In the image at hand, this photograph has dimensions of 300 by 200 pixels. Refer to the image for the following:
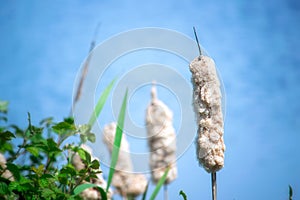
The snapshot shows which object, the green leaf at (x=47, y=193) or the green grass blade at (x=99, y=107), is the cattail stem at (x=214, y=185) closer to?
the green leaf at (x=47, y=193)

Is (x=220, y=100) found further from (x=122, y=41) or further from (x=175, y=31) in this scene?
(x=122, y=41)

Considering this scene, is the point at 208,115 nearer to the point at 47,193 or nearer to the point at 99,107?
the point at 47,193

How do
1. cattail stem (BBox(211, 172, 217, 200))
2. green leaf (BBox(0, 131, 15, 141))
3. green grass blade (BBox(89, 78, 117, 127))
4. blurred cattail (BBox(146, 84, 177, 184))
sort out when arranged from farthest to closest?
blurred cattail (BBox(146, 84, 177, 184)), green grass blade (BBox(89, 78, 117, 127)), green leaf (BBox(0, 131, 15, 141)), cattail stem (BBox(211, 172, 217, 200))

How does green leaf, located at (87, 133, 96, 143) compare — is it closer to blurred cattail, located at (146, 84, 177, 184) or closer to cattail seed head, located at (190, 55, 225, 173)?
cattail seed head, located at (190, 55, 225, 173)

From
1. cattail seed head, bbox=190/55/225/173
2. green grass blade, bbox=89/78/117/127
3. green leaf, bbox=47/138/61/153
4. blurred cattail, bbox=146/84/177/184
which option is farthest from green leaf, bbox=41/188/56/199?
blurred cattail, bbox=146/84/177/184

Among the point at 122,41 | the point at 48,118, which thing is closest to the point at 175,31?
the point at 122,41

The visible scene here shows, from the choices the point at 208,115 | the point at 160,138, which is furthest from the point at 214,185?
the point at 160,138
